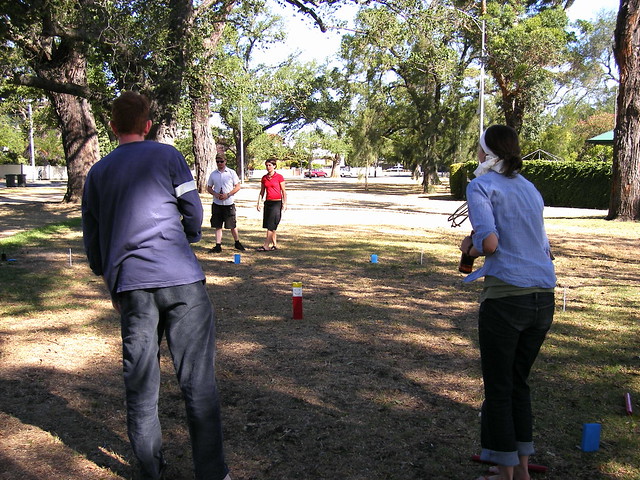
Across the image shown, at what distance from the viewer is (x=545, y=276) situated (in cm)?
299

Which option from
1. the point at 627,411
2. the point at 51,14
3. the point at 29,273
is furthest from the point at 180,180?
the point at 51,14

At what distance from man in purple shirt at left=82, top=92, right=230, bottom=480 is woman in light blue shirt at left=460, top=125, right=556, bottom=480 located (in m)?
1.40

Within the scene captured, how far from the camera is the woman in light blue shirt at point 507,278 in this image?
2.95m

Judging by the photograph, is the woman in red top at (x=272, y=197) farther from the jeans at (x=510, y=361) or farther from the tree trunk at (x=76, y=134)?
the tree trunk at (x=76, y=134)

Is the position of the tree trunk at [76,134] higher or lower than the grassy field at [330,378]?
higher

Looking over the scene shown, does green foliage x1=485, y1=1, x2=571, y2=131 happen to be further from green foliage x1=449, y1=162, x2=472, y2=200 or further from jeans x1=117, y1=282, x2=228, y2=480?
jeans x1=117, y1=282, x2=228, y2=480

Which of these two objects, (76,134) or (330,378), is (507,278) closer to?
(330,378)

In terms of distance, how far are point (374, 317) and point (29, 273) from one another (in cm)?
554

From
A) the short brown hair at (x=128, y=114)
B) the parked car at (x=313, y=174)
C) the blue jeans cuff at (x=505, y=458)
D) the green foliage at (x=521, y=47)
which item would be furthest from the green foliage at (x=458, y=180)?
the parked car at (x=313, y=174)

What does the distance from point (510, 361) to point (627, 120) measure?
15919 millimetres

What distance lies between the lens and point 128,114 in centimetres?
297

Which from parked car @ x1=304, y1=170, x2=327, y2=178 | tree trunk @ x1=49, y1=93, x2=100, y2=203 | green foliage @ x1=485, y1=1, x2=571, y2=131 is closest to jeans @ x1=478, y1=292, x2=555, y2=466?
tree trunk @ x1=49, y1=93, x2=100, y2=203

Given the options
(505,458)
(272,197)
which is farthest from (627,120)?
(505,458)

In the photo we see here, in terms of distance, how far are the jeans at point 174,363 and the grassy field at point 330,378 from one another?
1.28 ft
